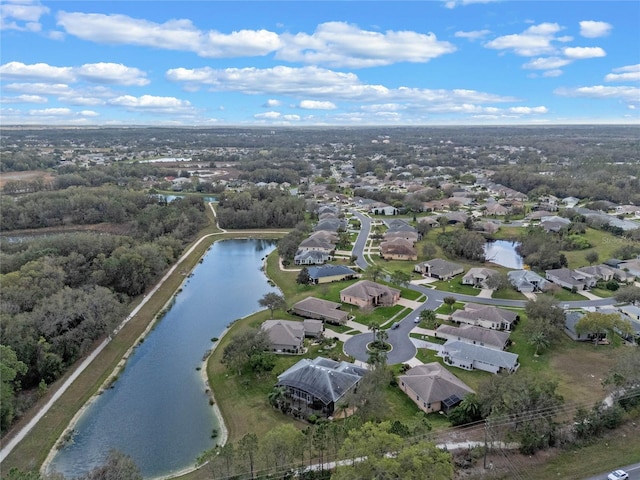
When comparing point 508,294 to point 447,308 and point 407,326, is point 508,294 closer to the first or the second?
point 447,308

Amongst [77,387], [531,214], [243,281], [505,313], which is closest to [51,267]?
[77,387]

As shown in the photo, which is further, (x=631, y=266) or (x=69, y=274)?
(x=631, y=266)

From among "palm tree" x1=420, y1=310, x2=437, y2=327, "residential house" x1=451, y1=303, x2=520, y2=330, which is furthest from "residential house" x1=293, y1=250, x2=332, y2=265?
"residential house" x1=451, y1=303, x2=520, y2=330

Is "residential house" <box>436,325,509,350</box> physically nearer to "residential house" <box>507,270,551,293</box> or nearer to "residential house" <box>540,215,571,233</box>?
"residential house" <box>507,270,551,293</box>

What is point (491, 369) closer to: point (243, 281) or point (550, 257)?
point (550, 257)

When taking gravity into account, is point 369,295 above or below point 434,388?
above

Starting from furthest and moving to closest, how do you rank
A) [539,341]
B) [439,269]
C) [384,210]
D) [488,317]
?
[384,210] < [439,269] < [488,317] < [539,341]

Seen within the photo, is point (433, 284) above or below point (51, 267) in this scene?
below

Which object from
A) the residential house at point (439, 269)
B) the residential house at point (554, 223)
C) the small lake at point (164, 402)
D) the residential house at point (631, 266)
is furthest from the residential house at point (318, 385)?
the residential house at point (554, 223)

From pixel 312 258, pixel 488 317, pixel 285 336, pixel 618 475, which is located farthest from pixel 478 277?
pixel 618 475
